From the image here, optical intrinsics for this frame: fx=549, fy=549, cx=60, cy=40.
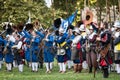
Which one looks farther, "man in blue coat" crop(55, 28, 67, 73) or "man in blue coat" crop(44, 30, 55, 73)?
"man in blue coat" crop(44, 30, 55, 73)

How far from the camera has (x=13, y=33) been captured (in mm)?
23953

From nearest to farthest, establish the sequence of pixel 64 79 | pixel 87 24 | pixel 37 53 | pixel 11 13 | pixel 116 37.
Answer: pixel 64 79, pixel 116 37, pixel 87 24, pixel 37 53, pixel 11 13

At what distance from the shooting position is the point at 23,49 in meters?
24.7

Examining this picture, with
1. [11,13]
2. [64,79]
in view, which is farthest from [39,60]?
[11,13]

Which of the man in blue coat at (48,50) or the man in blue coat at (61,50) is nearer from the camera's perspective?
the man in blue coat at (61,50)

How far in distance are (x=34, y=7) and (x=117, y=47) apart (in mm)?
16954

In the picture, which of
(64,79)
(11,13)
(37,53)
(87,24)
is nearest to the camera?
(64,79)

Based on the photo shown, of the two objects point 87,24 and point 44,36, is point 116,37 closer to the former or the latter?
point 87,24

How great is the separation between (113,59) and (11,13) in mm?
16681

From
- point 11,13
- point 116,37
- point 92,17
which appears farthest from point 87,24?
point 11,13

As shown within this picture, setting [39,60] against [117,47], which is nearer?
[117,47]

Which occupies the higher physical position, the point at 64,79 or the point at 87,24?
the point at 87,24

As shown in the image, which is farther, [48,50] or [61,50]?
[48,50]

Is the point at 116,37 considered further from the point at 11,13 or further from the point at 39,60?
the point at 11,13
